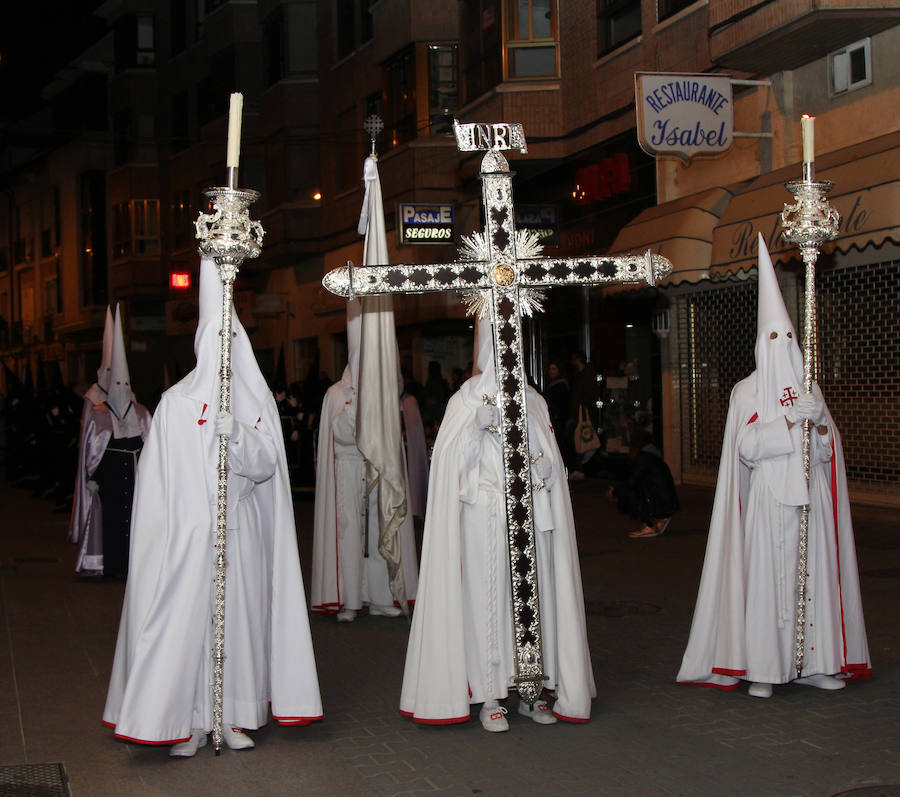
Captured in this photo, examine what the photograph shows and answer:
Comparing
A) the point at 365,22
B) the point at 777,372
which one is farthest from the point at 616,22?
the point at 777,372

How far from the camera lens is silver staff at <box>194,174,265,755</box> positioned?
20.0ft

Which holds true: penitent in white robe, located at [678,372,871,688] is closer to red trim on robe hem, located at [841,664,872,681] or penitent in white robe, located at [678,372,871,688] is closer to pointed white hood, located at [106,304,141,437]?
red trim on robe hem, located at [841,664,872,681]

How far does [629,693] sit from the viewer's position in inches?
281

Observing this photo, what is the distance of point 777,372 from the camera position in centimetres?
734

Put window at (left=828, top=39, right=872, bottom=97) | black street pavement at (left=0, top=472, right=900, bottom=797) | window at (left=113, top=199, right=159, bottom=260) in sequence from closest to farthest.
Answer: black street pavement at (left=0, top=472, right=900, bottom=797), window at (left=828, top=39, right=872, bottom=97), window at (left=113, top=199, right=159, bottom=260)

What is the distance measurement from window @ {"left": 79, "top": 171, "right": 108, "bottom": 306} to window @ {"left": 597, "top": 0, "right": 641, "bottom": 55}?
103 ft

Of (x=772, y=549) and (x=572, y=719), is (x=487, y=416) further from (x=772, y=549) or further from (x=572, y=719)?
(x=772, y=549)

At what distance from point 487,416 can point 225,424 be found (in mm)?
1436

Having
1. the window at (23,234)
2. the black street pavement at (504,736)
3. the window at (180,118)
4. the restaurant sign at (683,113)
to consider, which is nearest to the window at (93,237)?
the window at (180,118)

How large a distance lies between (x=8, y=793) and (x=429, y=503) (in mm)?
2601

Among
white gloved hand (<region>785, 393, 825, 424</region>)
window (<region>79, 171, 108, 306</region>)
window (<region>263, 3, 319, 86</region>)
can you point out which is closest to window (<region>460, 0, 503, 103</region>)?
window (<region>263, 3, 319, 86</region>)

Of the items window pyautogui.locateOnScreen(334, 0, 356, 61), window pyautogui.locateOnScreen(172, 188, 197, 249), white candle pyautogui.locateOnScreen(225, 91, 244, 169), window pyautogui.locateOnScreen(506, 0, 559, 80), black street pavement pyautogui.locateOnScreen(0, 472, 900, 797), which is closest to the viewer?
black street pavement pyautogui.locateOnScreen(0, 472, 900, 797)

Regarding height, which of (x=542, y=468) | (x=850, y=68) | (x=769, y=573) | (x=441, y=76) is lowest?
(x=769, y=573)

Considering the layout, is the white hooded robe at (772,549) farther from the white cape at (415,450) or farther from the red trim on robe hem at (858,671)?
the white cape at (415,450)
